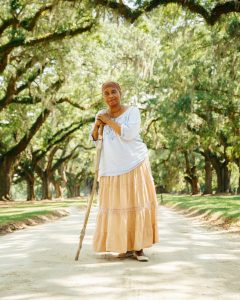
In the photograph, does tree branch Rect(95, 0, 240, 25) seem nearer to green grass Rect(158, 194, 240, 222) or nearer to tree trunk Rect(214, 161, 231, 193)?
green grass Rect(158, 194, 240, 222)

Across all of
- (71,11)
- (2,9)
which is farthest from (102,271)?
(2,9)

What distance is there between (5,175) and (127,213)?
21.8 m

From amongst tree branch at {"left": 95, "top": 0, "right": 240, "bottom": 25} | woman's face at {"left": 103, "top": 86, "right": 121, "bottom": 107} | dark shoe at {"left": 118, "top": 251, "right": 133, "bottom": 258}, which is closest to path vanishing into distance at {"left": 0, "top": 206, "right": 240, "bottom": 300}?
dark shoe at {"left": 118, "top": 251, "right": 133, "bottom": 258}

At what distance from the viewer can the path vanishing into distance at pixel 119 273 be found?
3.25 meters

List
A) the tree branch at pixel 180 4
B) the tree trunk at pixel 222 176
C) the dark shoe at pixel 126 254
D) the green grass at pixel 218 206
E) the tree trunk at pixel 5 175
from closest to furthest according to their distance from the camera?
the dark shoe at pixel 126 254 → the tree branch at pixel 180 4 → the green grass at pixel 218 206 → the tree trunk at pixel 5 175 → the tree trunk at pixel 222 176

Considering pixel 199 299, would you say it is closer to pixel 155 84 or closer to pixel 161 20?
pixel 161 20

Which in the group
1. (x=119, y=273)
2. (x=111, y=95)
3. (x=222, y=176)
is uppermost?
(x=222, y=176)

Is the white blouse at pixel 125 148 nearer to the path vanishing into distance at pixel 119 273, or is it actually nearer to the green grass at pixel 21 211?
the path vanishing into distance at pixel 119 273

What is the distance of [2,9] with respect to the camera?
14258 millimetres

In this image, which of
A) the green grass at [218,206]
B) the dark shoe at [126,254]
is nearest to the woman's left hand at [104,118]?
the dark shoe at [126,254]

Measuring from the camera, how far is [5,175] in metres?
25.7

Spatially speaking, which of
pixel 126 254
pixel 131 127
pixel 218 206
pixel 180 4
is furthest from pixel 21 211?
pixel 131 127

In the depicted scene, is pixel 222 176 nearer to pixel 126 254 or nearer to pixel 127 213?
pixel 126 254

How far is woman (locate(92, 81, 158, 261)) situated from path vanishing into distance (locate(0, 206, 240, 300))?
21 centimetres
